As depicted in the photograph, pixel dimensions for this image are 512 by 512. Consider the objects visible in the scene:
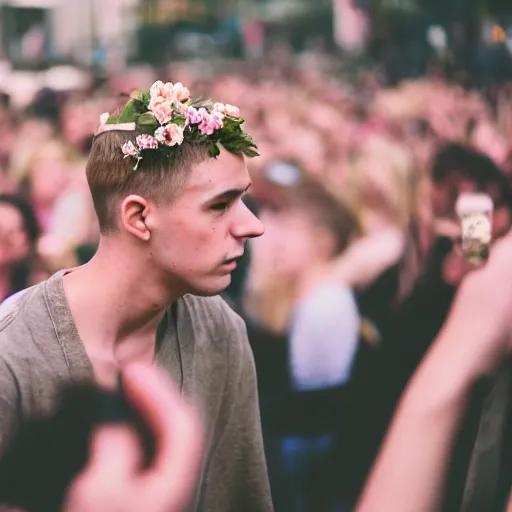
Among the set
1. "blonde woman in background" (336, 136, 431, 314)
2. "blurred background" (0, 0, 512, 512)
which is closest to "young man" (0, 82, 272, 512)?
"blurred background" (0, 0, 512, 512)

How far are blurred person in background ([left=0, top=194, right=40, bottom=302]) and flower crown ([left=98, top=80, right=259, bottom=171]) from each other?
124cm

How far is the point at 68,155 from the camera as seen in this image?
3826 millimetres

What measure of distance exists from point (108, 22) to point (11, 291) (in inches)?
130

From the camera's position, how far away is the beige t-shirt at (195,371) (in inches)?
53.4

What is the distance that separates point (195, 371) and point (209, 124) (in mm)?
450

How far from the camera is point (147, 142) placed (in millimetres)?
1348

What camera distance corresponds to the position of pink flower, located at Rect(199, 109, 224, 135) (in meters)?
1.38

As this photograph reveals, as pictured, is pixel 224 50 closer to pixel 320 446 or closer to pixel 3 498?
pixel 320 446

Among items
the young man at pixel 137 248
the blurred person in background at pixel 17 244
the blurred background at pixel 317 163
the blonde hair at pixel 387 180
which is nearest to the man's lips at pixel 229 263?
the young man at pixel 137 248

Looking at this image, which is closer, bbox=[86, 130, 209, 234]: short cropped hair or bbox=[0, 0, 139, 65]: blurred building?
bbox=[86, 130, 209, 234]: short cropped hair

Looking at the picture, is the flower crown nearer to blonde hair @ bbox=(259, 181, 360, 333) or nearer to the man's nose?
the man's nose

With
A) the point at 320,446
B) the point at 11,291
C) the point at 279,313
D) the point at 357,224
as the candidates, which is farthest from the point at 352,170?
the point at 11,291

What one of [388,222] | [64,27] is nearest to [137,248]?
[388,222]

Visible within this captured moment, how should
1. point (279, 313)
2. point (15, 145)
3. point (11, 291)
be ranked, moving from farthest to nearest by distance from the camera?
point (15, 145) → point (279, 313) → point (11, 291)
